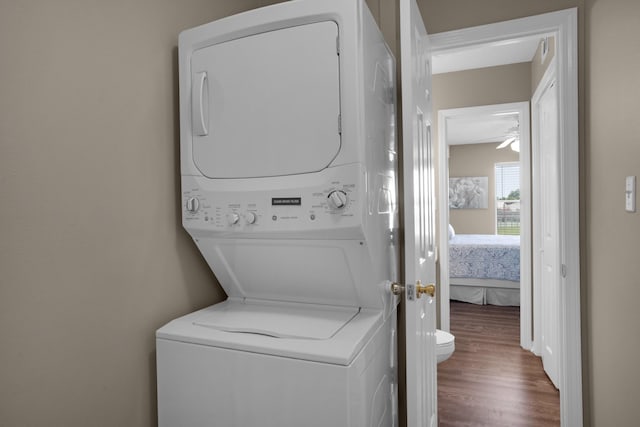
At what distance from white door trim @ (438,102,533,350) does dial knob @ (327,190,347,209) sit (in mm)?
2722

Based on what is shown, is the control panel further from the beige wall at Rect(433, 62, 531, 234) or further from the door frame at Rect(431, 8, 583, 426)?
the beige wall at Rect(433, 62, 531, 234)

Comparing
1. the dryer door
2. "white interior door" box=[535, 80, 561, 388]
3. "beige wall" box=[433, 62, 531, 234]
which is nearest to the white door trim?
"beige wall" box=[433, 62, 531, 234]

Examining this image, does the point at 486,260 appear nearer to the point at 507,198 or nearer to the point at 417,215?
the point at 507,198

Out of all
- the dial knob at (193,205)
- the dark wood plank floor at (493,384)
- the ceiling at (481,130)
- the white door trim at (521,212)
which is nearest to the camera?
the dial knob at (193,205)

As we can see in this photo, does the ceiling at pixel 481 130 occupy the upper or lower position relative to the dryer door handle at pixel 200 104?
upper

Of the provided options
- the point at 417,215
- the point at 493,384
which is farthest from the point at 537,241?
the point at 417,215

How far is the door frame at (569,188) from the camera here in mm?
1796

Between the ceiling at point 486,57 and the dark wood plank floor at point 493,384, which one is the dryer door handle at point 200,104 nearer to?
the dark wood plank floor at point 493,384

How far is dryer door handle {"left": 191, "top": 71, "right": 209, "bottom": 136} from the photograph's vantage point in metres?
1.47

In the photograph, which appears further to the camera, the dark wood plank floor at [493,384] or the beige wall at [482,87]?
the beige wall at [482,87]

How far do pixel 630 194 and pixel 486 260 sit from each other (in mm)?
4172

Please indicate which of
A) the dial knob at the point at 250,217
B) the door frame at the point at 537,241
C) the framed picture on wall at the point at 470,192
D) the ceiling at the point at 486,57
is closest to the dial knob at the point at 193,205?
the dial knob at the point at 250,217

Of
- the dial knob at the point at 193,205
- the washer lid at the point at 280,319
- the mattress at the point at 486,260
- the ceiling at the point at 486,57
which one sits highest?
the ceiling at the point at 486,57

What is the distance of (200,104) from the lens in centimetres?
147
